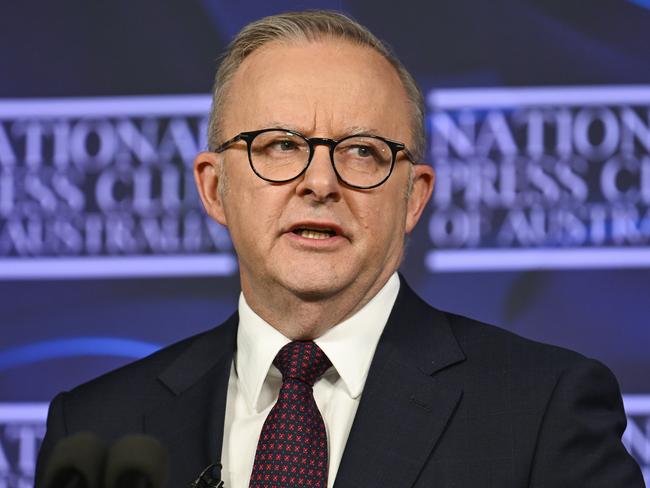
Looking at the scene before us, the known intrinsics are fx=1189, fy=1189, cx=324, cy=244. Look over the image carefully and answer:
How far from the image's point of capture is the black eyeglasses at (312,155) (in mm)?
2217

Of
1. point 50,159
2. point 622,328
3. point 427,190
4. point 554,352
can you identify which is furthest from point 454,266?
point 50,159

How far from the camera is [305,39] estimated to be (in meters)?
2.38

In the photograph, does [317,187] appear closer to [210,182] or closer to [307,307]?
[307,307]

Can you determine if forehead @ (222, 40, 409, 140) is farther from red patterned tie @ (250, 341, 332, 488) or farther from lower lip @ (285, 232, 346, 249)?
red patterned tie @ (250, 341, 332, 488)

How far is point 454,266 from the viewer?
125 inches

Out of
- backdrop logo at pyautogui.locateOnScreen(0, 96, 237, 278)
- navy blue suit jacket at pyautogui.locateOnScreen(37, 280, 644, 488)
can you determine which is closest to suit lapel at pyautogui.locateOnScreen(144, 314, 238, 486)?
navy blue suit jacket at pyautogui.locateOnScreen(37, 280, 644, 488)

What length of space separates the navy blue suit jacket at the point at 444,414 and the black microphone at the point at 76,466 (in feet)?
2.80

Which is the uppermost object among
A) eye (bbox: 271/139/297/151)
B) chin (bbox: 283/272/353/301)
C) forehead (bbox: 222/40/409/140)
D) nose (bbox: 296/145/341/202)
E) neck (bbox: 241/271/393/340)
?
forehead (bbox: 222/40/409/140)

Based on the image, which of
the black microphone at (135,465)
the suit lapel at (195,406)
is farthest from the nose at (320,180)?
the black microphone at (135,465)

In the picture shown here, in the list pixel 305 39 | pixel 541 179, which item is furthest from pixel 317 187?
pixel 541 179

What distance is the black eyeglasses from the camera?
2217 millimetres

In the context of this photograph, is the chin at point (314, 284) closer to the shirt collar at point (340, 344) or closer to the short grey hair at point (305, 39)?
the shirt collar at point (340, 344)

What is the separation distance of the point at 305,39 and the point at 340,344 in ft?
2.01

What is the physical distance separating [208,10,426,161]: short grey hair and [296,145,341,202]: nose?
0.82 ft
